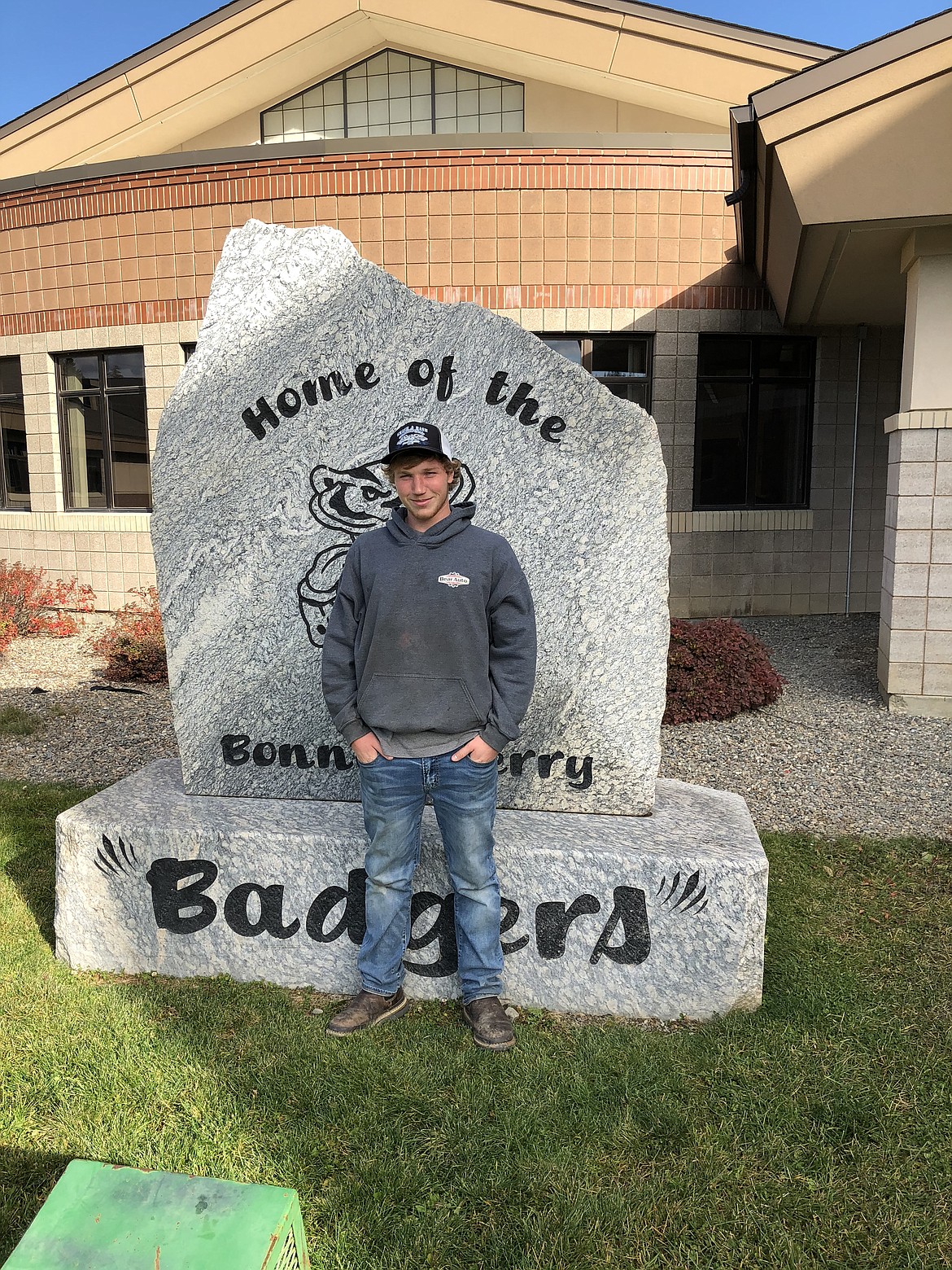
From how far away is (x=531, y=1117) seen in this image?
2.66 metres

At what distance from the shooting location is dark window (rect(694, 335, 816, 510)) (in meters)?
11.0

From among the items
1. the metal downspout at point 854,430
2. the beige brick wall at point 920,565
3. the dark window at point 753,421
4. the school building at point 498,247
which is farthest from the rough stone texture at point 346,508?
the metal downspout at point 854,430

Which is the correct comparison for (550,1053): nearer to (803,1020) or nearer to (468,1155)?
(468,1155)

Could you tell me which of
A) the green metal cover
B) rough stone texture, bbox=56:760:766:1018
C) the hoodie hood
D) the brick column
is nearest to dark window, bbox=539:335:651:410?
the brick column

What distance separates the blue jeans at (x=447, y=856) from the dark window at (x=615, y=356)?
8.71 meters

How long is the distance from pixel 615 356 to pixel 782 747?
616cm

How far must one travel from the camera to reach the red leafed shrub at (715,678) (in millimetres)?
7020

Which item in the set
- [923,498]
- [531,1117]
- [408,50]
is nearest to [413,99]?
[408,50]

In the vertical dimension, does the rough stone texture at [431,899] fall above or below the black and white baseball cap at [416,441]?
below

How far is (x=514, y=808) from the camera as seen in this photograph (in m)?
3.61

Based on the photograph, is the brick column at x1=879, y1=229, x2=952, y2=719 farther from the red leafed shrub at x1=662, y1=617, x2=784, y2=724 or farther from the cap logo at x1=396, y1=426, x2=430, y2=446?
the cap logo at x1=396, y1=426, x2=430, y2=446

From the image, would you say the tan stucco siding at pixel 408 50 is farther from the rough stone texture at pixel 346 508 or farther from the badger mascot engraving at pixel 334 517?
the badger mascot engraving at pixel 334 517

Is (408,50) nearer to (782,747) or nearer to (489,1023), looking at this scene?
(782,747)

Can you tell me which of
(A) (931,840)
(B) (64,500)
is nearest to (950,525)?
(A) (931,840)
